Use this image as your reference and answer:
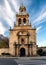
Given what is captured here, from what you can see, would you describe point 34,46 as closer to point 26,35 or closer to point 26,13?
point 26,35

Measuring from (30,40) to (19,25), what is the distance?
15.3 feet

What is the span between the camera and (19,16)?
47750 millimetres

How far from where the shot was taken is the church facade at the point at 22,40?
1777 inches

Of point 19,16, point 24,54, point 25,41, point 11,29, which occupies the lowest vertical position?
point 24,54

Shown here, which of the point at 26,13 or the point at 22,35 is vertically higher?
the point at 26,13

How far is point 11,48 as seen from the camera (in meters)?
45.3

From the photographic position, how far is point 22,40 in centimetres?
4581

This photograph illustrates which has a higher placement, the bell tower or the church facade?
the bell tower

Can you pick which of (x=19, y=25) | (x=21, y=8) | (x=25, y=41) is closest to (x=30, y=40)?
(x=25, y=41)

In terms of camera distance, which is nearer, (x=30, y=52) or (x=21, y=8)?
(x=30, y=52)

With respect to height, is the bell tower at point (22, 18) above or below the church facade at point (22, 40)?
above

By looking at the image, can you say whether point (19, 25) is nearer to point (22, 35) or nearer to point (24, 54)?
point (22, 35)

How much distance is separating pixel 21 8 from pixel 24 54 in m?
11.8

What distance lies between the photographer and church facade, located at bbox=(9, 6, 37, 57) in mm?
45125
